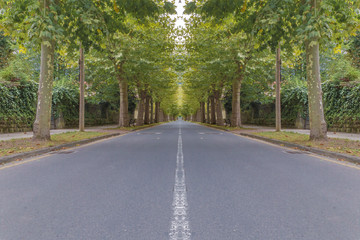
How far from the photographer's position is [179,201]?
15.3 ft

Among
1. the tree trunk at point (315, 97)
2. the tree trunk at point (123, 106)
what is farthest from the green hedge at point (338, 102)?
the tree trunk at point (123, 106)

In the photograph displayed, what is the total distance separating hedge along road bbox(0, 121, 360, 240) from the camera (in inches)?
136

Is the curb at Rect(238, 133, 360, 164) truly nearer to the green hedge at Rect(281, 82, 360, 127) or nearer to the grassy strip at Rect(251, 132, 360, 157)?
the grassy strip at Rect(251, 132, 360, 157)

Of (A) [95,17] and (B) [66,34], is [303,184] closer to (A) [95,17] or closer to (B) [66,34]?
(A) [95,17]

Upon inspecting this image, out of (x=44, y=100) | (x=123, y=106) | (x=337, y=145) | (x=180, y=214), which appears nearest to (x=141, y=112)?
(x=123, y=106)

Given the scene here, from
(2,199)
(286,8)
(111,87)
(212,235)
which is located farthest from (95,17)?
(111,87)

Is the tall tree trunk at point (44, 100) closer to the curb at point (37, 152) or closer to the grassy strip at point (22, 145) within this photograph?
the grassy strip at point (22, 145)

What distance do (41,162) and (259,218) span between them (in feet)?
22.4

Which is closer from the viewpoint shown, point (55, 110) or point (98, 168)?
point (98, 168)

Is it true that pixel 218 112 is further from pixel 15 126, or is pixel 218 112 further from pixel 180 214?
pixel 180 214

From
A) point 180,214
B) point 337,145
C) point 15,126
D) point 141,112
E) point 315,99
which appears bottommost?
point 180,214

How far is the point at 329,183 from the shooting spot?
586 centimetres

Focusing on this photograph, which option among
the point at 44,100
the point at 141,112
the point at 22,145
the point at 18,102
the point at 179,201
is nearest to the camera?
the point at 179,201

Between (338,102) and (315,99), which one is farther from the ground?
(338,102)
